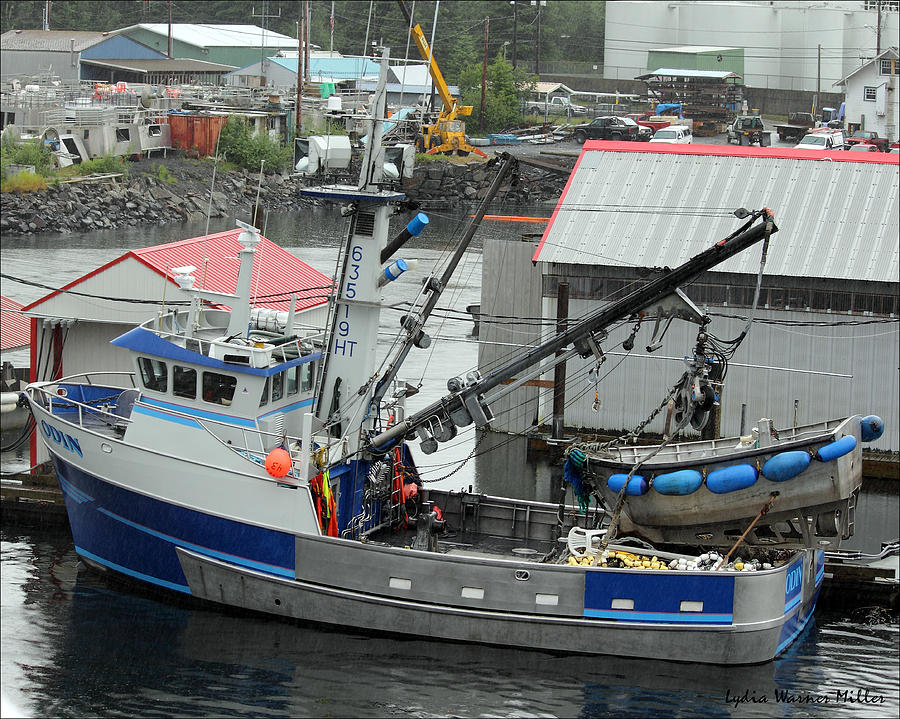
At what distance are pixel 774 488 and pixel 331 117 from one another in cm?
939

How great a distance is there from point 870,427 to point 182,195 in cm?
4311

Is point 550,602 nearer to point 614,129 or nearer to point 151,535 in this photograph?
point 151,535

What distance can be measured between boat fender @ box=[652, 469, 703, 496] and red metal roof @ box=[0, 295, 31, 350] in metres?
16.1

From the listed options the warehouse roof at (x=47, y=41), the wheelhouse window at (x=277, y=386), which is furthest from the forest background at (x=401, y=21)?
the wheelhouse window at (x=277, y=386)

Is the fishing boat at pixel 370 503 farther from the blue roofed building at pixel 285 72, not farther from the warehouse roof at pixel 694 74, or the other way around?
the blue roofed building at pixel 285 72

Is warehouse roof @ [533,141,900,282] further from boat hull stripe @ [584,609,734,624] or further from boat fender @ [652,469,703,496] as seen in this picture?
boat hull stripe @ [584,609,734,624]

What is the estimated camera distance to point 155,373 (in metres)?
20.2

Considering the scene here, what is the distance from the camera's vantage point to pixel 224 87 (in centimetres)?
7425

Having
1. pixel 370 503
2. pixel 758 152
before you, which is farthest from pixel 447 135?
pixel 370 503

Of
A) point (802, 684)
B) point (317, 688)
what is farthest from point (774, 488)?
point (317, 688)

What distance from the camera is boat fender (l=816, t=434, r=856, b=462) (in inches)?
717

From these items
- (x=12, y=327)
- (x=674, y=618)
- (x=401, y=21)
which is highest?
(x=401, y=21)

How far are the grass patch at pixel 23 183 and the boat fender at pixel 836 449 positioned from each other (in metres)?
43.4

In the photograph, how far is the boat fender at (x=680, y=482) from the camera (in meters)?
18.9
